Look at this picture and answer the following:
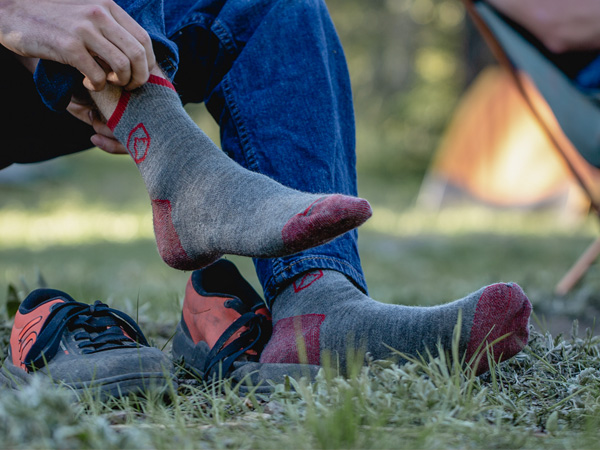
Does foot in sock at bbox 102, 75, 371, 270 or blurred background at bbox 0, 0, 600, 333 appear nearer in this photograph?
foot in sock at bbox 102, 75, 371, 270

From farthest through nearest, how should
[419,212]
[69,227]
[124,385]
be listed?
Result: [419,212], [69,227], [124,385]

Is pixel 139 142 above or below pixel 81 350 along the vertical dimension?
above

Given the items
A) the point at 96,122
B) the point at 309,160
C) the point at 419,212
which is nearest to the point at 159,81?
the point at 96,122

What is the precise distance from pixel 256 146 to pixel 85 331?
0.44 metres

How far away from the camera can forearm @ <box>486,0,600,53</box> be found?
2426 mm

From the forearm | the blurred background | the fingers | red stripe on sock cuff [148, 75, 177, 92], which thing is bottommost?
the blurred background

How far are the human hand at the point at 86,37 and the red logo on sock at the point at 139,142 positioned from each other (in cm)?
7

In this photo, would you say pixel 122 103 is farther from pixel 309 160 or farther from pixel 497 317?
pixel 497 317

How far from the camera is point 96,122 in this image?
1.28 m

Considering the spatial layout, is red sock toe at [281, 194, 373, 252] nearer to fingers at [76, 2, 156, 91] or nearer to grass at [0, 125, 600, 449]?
grass at [0, 125, 600, 449]

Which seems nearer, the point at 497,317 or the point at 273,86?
the point at 497,317

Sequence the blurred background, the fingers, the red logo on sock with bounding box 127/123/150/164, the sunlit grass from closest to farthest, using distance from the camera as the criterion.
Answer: the fingers
the red logo on sock with bounding box 127/123/150/164
the blurred background
the sunlit grass

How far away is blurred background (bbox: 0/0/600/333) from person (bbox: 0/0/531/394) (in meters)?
0.36

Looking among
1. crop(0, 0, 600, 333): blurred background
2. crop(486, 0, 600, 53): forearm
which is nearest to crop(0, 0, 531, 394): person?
crop(0, 0, 600, 333): blurred background
